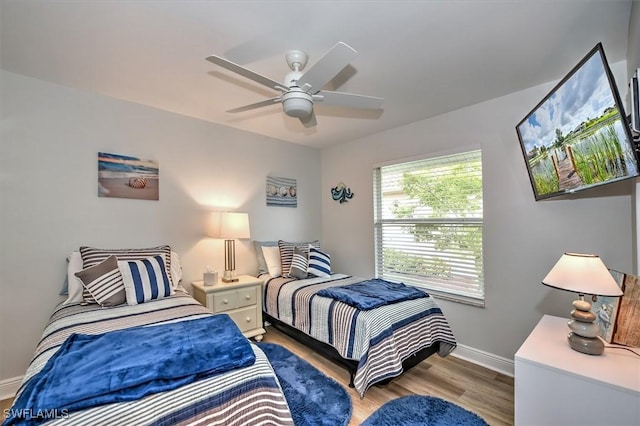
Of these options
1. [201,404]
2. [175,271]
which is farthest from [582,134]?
[175,271]

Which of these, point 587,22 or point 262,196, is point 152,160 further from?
point 587,22

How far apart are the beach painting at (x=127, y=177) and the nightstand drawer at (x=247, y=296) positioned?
1.36m

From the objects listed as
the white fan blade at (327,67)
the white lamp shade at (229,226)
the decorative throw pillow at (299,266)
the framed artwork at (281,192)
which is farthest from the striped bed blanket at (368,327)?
the white fan blade at (327,67)

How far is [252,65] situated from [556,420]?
283cm

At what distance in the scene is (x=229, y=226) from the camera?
9.99 feet

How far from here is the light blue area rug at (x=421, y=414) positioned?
185cm

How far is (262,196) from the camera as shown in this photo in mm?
3789

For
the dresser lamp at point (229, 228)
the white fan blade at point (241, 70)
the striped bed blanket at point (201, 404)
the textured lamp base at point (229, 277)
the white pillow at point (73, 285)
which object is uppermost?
the white fan blade at point (241, 70)

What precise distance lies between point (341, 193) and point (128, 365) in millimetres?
3333

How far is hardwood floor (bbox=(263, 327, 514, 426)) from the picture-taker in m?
2.00

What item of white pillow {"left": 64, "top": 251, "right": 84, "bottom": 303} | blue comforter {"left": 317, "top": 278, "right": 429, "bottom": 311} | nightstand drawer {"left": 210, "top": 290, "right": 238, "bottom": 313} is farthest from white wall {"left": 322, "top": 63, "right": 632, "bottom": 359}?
white pillow {"left": 64, "top": 251, "right": 84, "bottom": 303}

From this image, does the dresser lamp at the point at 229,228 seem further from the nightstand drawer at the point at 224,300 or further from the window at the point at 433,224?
the window at the point at 433,224

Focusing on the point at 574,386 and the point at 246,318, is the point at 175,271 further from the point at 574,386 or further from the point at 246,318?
the point at 574,386

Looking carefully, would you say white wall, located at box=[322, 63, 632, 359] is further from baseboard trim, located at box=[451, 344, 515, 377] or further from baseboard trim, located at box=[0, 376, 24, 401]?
baseboard trim, located at box=[0, 376, 24, 401]
